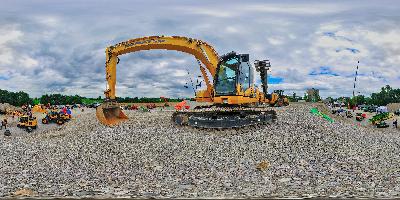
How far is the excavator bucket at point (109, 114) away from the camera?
23.5 meters

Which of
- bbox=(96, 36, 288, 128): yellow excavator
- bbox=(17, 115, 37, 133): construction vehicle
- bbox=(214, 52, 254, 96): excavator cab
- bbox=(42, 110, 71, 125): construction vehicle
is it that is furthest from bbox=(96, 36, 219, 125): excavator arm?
bbox=(42, 110, 71, 125): construction vehicle

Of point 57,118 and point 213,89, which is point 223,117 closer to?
point 213,89

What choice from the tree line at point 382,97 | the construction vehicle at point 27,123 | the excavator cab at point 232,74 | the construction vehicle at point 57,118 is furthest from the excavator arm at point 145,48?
the tree line at point 382,97

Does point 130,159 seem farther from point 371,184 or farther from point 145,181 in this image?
point 371,184

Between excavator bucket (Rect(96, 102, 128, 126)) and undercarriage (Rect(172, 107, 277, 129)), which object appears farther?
excavator bucket (Rect(96, 102, 128, 126))

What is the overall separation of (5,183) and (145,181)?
412cm

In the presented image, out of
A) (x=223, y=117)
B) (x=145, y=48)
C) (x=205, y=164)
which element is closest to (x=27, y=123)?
(x=145, y=48)

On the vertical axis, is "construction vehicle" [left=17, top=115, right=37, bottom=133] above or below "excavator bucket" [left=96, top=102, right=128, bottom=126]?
below

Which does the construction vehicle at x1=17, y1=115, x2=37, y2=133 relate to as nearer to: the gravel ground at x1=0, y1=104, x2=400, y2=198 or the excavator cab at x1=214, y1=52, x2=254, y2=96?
the gravel ground at x1=0, y1=104, x2=400, y2=198

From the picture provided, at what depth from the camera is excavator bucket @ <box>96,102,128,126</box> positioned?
2348 centimetres

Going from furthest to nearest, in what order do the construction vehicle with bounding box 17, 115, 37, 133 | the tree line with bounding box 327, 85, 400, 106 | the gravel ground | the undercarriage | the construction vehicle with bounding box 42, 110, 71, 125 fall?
the tree line with bounding box 327, 85, 400, 106
the construction vehicle with bounding box 42, 110, 71, 125
the construction vehicle with bounding box 17, 115, 37, 133
the undercarriage
the gravel ground

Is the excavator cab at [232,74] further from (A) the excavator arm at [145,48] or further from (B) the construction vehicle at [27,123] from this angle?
(B) the construction vehicle at [27,123]

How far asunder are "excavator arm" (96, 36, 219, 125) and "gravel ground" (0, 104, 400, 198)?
312 cm

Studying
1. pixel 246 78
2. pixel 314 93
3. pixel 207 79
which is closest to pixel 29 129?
pixel 207 79
